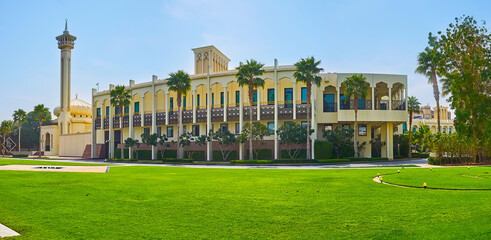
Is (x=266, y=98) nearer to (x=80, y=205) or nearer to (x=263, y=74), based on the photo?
(x=263, y=74)

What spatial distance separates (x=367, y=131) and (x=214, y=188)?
4433cm

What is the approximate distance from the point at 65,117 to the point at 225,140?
51.1 meters

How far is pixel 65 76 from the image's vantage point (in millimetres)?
86938

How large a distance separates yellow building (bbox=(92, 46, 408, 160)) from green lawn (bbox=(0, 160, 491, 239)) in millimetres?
39128

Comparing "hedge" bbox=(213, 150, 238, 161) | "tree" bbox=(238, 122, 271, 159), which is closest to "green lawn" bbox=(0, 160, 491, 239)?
"tree" bbox=(238, 122, 271, 159)

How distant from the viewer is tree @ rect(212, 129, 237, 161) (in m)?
50.7

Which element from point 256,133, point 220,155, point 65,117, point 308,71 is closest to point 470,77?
point 308,71

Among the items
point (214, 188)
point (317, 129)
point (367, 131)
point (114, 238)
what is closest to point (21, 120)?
point (317, 129)

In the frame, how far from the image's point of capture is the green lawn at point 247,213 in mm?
8500

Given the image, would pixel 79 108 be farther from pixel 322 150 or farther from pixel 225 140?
pixel 322 150

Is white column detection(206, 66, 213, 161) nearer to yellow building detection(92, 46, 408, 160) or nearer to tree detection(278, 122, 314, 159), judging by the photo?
yellow building detection(92, 46, 408, 160)

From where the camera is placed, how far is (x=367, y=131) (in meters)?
55.9

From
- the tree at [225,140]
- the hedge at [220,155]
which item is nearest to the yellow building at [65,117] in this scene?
the hedge at [220,155]

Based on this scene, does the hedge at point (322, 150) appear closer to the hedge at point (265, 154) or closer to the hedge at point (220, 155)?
the hedge at point (265, 154)
